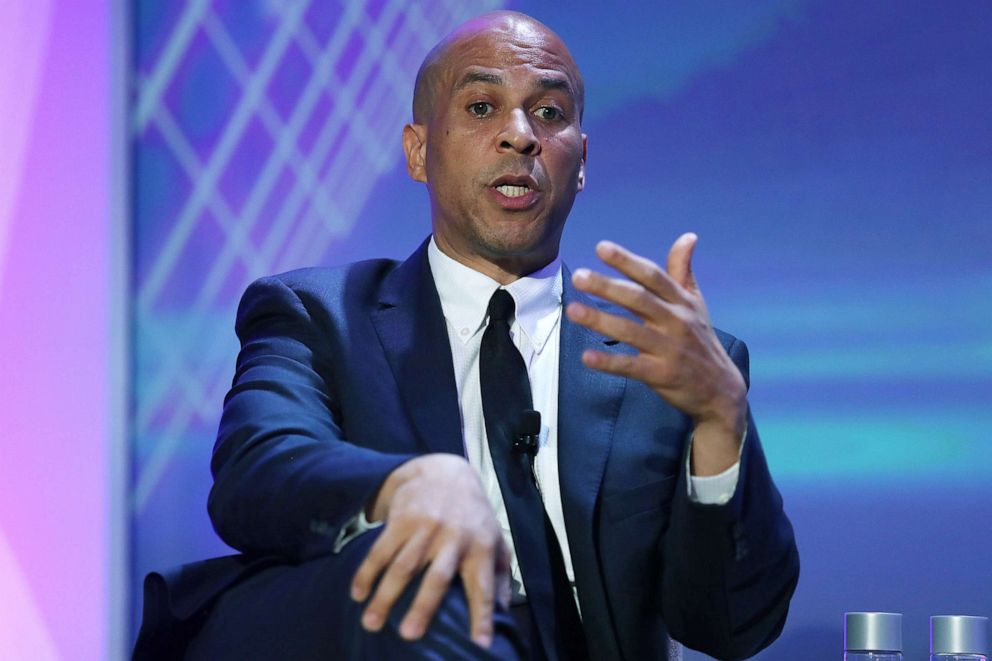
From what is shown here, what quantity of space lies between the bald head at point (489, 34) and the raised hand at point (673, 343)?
2.29ft

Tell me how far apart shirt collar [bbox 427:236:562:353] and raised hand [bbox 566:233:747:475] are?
482 millimetres

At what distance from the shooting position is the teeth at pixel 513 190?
2059mm

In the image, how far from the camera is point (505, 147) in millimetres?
2055

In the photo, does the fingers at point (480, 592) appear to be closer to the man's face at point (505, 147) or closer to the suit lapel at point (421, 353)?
the suit lapel at point (421, 353)

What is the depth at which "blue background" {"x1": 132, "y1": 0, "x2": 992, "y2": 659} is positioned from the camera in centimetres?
274

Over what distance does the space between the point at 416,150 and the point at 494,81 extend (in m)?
0.26

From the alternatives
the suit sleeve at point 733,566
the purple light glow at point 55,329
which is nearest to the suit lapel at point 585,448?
the suit sleeve at point 733,566

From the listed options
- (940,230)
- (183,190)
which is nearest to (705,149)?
(940,230)

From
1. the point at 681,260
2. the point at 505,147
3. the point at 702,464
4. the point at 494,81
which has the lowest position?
the point at 702,464

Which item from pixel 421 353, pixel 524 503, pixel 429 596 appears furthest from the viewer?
pixel 421 353

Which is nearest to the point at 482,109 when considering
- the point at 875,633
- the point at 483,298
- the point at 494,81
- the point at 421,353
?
the point at 494,81

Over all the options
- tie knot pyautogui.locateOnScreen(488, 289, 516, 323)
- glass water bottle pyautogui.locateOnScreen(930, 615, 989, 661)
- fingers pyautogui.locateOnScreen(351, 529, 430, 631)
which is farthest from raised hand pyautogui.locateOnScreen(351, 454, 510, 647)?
glass water bottle pyautogui.locateOnScreen(930, 615, 989, 661)

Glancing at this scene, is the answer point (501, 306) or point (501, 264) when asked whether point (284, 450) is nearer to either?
point (501, 306)

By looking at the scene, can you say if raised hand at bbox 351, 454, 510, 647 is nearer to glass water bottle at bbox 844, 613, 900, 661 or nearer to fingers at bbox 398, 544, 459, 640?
fingers at bbox 398, 544, 459, 640
